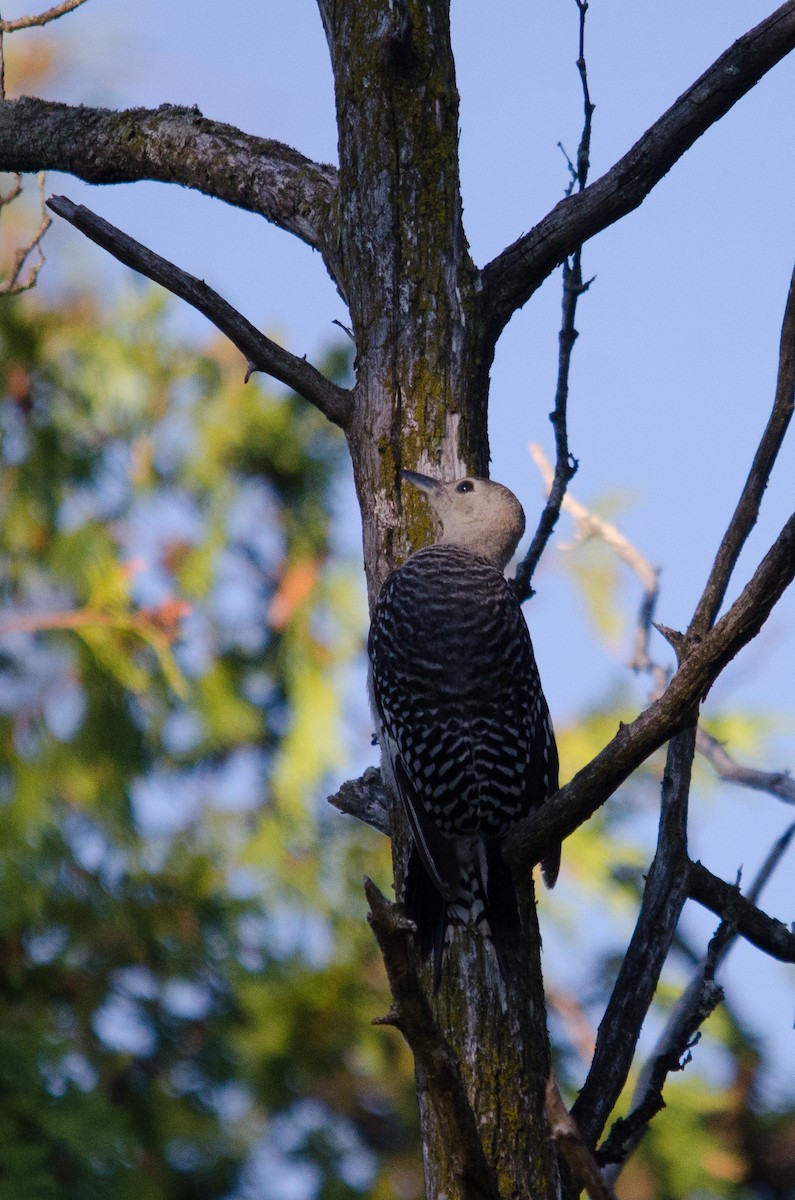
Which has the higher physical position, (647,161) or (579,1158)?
(647,161)

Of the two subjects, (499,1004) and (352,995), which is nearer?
(499,1004)

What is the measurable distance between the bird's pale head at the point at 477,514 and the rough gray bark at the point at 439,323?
62 millimetres

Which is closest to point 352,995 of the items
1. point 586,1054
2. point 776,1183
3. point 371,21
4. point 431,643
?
point 586,1054

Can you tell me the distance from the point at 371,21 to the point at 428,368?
1.05 metres

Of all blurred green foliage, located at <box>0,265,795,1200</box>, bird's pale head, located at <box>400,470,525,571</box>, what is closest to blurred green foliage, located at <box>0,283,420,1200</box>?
blurred green foliage, located at <box>0,265,795,1200</box>

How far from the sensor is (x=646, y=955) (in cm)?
337

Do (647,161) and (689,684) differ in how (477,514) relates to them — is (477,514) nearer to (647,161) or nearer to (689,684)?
(647,161)

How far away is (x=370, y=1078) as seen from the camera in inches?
278

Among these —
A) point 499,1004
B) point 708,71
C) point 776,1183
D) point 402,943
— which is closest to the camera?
point 402,943

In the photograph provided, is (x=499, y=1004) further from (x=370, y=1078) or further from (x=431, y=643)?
(x=370, y=1078)

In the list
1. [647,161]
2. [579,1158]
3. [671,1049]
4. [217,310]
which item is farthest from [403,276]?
[579,1158]

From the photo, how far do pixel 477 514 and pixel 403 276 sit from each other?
1.17 m

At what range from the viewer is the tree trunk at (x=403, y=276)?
376cm

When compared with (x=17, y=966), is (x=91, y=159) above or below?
above
